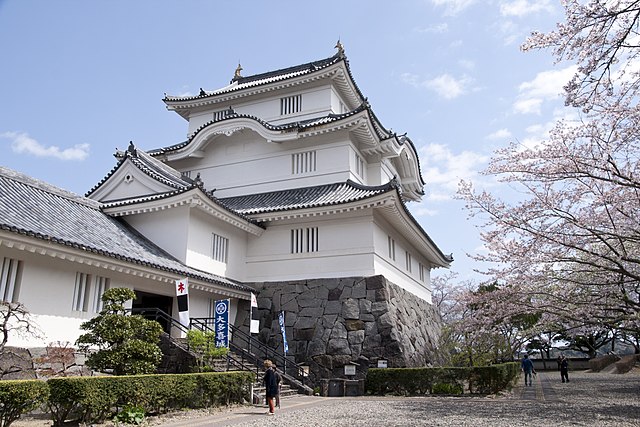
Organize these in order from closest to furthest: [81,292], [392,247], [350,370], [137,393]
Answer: [137,393]
[81,292]
[350,370]
[392,247]

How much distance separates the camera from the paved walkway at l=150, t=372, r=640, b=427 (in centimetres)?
930

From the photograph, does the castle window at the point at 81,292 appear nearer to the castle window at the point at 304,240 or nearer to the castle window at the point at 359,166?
the castle window at the point at 304,240

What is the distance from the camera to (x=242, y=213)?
61.8 ft

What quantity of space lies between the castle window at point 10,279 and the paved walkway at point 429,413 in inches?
179

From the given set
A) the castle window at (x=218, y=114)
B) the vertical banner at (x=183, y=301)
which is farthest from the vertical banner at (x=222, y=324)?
the castle window at (x=218, y=114)

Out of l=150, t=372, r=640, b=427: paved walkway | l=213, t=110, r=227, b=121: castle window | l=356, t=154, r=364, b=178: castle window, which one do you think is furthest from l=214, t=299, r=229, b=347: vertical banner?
l=213, t=110, r=227, b=121: castle window

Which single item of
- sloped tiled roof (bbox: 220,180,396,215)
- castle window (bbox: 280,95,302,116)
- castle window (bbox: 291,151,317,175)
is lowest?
sloped tiled roof (bbox: 220,180,396,215)

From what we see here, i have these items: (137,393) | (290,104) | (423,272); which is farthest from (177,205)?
(423,272)

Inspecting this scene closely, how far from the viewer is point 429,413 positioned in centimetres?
1066

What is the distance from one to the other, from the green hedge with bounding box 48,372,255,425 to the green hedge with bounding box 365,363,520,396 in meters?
5.24

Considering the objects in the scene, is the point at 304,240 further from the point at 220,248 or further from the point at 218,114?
the point at 218,114

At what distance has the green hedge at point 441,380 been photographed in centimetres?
1489

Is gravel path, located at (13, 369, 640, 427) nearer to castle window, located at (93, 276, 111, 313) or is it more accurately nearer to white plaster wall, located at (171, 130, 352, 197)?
castle window, located at (93, 276, 111, 313)

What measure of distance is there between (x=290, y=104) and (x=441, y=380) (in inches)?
586
